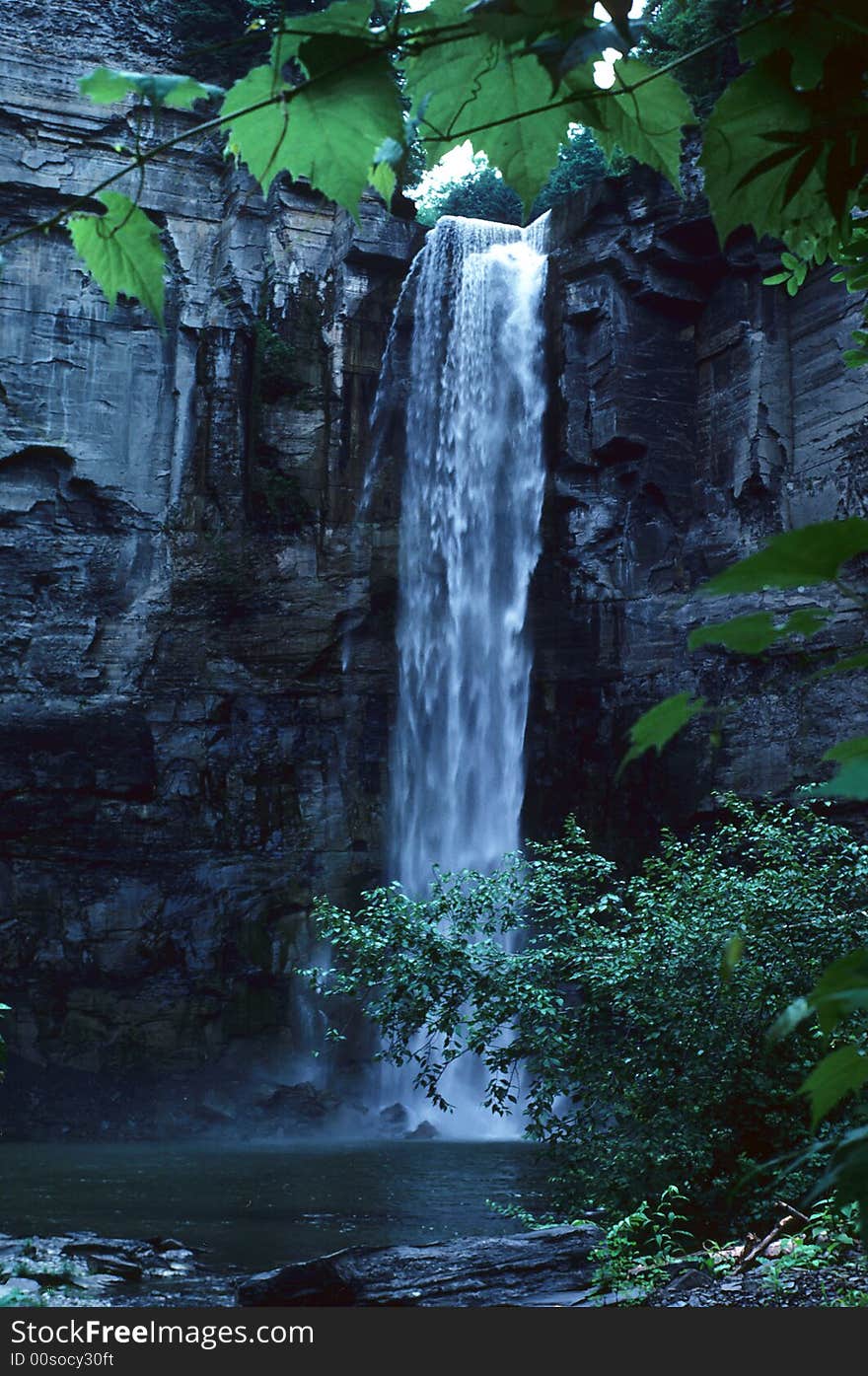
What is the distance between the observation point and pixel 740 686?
17.3 metres

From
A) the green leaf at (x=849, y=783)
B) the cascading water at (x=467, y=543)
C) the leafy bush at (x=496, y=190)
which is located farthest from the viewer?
the leafy bush at (x=496, y=190)

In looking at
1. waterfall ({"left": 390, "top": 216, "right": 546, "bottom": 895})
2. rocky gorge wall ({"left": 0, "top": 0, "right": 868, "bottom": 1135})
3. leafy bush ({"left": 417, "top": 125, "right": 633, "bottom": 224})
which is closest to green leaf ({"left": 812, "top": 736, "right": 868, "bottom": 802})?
rocky gorge wall ({"left": 0, "top": 0, "right": 868, "bottom": 1135})

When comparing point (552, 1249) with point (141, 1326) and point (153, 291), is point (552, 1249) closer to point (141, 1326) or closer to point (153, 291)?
point (141, 1326)

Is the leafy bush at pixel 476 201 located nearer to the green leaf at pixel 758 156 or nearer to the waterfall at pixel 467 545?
the waterfall at pixel 467 545

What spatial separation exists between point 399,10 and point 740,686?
17.1m

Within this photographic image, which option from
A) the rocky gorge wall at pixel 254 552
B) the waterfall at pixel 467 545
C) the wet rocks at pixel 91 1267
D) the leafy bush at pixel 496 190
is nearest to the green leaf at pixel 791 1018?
the wet rocks at pixel 91 1267

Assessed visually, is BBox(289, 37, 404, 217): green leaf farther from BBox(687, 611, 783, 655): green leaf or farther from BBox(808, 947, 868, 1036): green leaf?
BBox(808, 947, 868, 1036): green leaf

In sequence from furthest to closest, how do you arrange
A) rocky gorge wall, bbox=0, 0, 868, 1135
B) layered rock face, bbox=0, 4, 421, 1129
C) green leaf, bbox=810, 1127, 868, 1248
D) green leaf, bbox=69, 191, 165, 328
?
layered rock face, bbox=0, 4, 421, 1129 → rocky gorge wall, bbox=0, 0, 868, 1135 → green leaf, bbox=69, 191, 165, 328 → green leaf, bbox=810, 1127, 868, 1248

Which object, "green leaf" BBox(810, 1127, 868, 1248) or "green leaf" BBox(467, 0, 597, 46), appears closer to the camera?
"green leaf" BBox(810, 1127, 868, 1248)

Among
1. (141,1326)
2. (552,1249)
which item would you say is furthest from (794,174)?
(552,1249)

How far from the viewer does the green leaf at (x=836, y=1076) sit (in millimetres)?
744

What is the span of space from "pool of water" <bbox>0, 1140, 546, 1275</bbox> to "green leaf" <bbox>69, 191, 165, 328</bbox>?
699 centimetres

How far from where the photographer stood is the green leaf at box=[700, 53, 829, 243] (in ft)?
2.73

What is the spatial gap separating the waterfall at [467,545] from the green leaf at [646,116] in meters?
18.1
